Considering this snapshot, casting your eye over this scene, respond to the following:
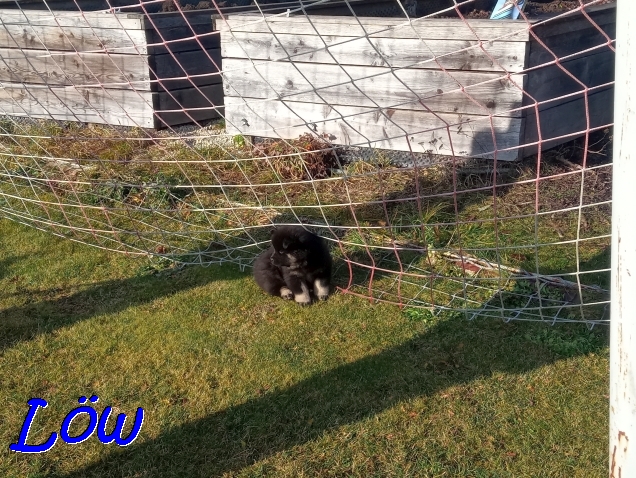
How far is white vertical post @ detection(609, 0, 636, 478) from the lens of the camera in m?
2.20

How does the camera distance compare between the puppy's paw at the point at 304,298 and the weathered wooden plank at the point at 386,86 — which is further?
the weathered wooden plank at the point at 386,86

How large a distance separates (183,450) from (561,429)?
73.9 inches

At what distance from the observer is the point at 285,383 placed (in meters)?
4.14

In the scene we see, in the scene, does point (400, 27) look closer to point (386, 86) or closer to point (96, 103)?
point (386, 86)

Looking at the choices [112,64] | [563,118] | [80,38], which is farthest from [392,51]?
[80,38]

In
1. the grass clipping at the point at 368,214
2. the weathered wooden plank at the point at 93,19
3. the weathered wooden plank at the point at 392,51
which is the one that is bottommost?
the grass clipping at the point at 368,214

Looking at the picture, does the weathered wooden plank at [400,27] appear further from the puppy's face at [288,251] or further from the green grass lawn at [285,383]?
the green grass lawn at [285,383]

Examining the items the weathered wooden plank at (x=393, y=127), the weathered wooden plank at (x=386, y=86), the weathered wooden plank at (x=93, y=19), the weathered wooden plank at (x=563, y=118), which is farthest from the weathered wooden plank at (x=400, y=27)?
the weathered wooden plank at (x=93, y=19)

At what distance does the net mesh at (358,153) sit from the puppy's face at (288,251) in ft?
0.77

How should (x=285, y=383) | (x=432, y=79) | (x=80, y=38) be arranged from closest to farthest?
(x=285, y=383)
(x=432, y=79)
(x=80, y=38)

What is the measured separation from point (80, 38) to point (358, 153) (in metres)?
3.26

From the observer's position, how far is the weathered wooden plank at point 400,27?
592 centimetres

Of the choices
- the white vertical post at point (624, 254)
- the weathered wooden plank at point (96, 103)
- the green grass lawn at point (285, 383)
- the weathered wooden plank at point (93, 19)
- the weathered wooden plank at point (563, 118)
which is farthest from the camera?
the weathered wooden plank at point (96, 103)

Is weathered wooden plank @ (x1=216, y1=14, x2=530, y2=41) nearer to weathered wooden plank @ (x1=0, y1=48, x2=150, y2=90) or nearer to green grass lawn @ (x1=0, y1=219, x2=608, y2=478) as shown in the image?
weathered wooden plank @ (x1=0, y1=48, x2=150, y2=90)
